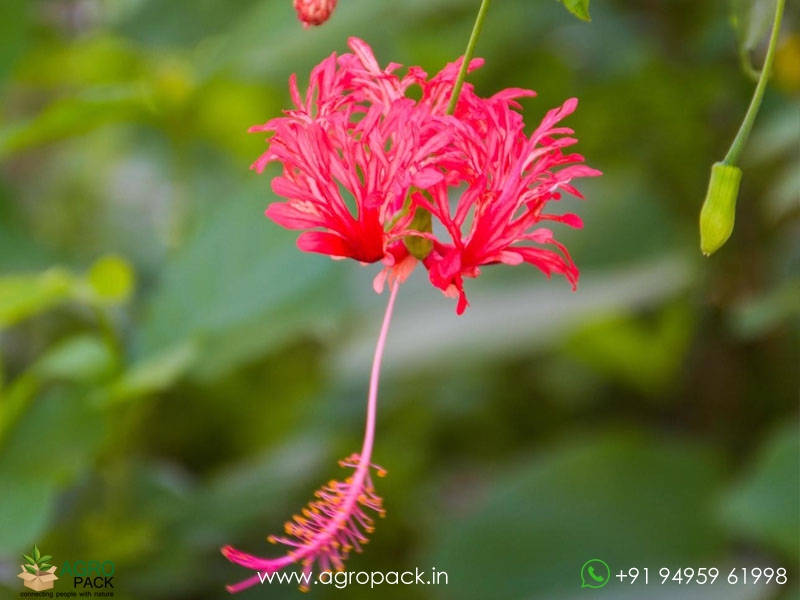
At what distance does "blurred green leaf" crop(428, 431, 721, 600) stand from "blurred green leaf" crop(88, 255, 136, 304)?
56 centimetres

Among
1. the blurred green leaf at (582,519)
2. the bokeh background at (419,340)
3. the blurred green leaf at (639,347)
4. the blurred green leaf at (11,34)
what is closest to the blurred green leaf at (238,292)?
the bokeh background at (419,340)

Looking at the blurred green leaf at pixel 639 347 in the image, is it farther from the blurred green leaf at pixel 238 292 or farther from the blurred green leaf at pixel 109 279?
the blurred green leaf at pixel 109 279

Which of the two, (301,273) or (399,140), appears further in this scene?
(301,273)

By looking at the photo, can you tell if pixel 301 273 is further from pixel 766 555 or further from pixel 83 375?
pixel 766 555

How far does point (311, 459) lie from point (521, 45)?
617mm

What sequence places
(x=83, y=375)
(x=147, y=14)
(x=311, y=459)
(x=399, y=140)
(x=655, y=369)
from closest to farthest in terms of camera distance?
(x=399, y=140)
(x=83, y=375)
(x=311, y=459)
(x=147, y=14)
(x=655, y=369)

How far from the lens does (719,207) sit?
539 mm

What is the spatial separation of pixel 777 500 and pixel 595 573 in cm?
27

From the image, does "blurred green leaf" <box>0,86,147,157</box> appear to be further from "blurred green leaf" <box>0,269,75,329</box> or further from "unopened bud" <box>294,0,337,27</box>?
"unopened bud" <box>294,0,337,27</box>

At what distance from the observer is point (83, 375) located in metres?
0.87

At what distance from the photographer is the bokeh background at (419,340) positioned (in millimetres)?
947

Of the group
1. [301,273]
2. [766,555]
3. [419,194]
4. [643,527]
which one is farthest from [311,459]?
[419,194]

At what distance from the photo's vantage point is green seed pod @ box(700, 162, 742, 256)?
0.54m

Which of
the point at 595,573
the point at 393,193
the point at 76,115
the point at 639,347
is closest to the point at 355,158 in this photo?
the point at 393,193
